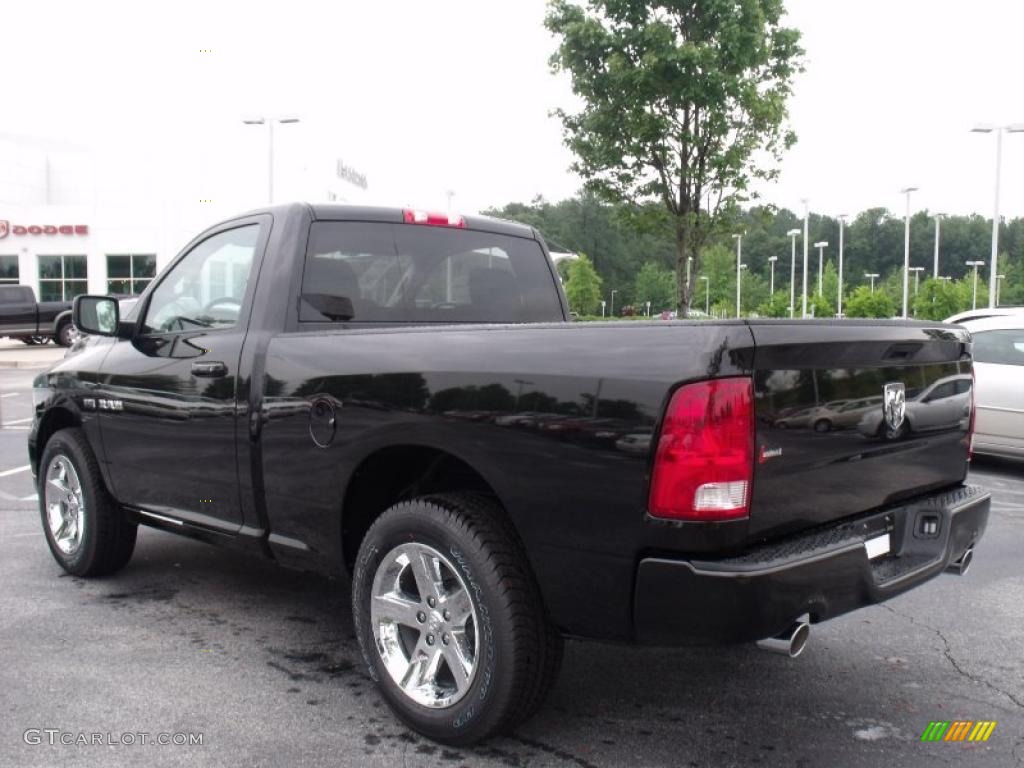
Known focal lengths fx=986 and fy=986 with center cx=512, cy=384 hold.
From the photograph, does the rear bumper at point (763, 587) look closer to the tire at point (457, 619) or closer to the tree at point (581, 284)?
the tire at point (457, 619)

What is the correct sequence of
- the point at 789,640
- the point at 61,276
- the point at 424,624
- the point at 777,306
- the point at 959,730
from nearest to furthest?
the point at 789,640 < the point at 424,624 < the point at 959,730 < the point at 61,276 < the point at 777,306

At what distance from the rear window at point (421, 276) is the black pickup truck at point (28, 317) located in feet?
88.1

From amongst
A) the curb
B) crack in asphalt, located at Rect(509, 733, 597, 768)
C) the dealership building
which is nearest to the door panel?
crack in asphalt, located at Rect(509, 733, 597, 768)

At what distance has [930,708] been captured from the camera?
11.5ft

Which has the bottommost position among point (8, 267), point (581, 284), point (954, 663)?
point (954, 663)

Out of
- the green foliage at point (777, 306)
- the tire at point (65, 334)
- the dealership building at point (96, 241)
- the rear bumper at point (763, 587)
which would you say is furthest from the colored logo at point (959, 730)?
the green foliage at point (777, 306)

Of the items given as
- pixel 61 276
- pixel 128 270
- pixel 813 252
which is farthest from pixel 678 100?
pixel 813 252

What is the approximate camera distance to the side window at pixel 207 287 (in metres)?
4.15

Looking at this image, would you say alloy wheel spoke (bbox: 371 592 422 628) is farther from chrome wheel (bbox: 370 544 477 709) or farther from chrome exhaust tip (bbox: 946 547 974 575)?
chrome exhaust tip (bbox: 946 547 974 575)

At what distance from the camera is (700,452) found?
2549 mm

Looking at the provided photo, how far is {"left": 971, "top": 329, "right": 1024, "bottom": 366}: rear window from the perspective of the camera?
28.4 feet

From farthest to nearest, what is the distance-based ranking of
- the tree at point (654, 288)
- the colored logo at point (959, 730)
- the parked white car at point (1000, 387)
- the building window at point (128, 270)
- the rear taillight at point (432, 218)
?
1. the tree at point (654, 288)
2. the building window at point (128, 270)
3. the parked white car at point (1000, 387)
4. the rear taillight at point (432, 218)
5. the colored logo at point (959, 730)

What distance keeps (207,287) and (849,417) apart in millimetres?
2817

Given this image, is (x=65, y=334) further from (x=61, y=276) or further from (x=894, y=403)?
(x=894, y=403)
